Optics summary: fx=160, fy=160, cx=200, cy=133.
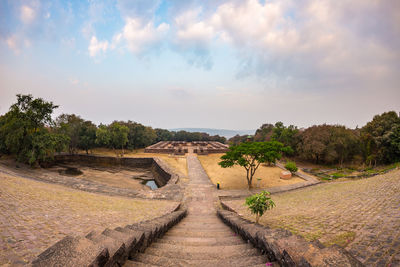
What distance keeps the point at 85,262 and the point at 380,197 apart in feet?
31.7

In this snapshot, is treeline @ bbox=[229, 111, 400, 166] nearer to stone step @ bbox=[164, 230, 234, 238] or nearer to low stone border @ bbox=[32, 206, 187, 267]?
stone step @ bbox=[164, 230, 234, 238]

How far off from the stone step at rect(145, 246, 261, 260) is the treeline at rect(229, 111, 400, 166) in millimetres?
27504

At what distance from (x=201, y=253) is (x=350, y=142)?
105 ft

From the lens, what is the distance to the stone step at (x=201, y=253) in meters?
3.29

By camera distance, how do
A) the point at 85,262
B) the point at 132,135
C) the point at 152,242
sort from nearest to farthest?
Result: the point at 85,262 < the point at 152,242 < the point at 132,135

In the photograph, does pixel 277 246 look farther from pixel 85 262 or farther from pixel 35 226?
pixel 35 226

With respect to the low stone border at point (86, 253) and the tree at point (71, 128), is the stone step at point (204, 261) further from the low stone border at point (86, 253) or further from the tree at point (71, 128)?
the tree at point (71, 128)

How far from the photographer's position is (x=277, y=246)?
2.74 metres

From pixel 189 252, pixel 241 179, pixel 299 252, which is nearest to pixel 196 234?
pixel 189 252

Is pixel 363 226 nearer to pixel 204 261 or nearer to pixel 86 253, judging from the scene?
pixel 204 261

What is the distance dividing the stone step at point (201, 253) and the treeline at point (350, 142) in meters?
27.5

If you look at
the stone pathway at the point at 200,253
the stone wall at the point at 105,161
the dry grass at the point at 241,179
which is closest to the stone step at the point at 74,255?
the stone pathway at the point at 200,253

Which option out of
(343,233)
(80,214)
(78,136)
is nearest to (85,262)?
(80,214)

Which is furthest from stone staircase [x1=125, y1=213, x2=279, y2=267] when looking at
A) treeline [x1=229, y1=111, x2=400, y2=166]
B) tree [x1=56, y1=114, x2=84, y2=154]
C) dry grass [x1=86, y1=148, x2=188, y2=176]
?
tree [x1=56, y1=114, x2=84, y2=154]
